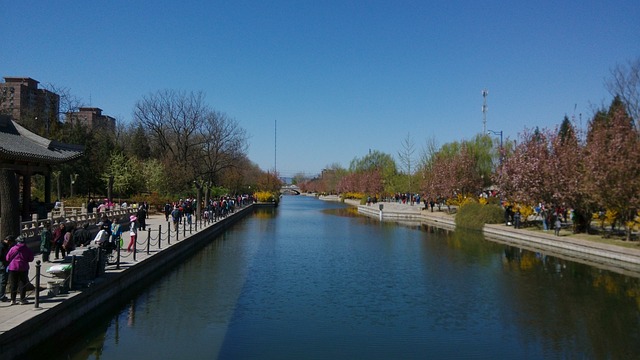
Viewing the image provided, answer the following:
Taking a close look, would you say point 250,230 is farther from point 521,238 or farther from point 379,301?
point 379,301

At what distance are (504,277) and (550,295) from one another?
10.4 feet

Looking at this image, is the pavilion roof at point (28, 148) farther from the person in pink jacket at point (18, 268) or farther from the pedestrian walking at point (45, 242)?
the person in pink jacket at point (18, 268)

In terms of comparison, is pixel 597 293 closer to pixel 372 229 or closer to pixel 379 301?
pixel 379 301

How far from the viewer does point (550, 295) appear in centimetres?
1736

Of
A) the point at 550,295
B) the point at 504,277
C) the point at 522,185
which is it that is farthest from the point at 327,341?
the point at 522,185

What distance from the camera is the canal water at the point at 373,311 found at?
465 inches

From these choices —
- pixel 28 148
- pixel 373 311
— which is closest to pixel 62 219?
pixel 28 148

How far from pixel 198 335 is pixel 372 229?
30.1m

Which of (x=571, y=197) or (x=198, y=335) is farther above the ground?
(x=571, y=197)

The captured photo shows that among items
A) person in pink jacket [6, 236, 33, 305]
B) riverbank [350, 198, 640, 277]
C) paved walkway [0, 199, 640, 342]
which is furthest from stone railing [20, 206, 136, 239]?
riverbank [350, 198, 640, 277]

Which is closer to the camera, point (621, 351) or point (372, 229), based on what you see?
point (621, 351)

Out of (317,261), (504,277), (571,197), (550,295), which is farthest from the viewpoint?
(571,197)

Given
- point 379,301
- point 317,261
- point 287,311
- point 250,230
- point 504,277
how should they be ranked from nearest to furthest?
point 287,311 < point 379,301 < point 504,277 < point 317,261 < point 250,230

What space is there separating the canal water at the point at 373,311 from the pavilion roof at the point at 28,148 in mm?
8810
